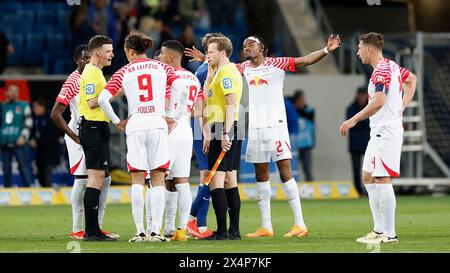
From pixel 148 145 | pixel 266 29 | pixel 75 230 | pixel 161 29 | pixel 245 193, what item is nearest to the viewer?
pixel 148 145

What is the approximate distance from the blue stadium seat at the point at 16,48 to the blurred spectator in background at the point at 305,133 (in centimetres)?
654

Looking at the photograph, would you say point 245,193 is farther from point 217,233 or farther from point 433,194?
point 217,233

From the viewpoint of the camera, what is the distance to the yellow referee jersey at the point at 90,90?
13.6 meters

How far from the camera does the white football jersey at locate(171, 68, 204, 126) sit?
1378 cm

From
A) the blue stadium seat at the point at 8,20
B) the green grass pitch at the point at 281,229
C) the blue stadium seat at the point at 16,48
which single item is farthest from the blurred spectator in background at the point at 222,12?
the green grass pitch at the point at 281,229

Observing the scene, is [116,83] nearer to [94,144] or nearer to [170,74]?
[170,74]

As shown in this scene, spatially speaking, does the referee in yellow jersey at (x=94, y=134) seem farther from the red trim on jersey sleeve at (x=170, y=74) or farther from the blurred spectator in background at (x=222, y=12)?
the blurred spectator in background at (x=222, y=12)

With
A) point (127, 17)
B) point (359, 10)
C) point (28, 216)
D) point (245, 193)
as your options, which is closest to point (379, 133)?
point (28, 216)

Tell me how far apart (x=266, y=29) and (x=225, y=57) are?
15.4 m

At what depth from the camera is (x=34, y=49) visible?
27.1 metres

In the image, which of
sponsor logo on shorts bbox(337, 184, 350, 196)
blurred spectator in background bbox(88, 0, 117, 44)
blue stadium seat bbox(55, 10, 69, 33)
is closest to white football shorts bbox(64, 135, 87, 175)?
sponsor logo on shorts bbox(337, 184, 350, 196)

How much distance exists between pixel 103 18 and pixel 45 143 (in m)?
4.62

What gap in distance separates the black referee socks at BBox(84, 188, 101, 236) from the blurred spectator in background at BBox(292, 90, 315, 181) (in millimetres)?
12081

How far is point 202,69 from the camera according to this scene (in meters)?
14.7
